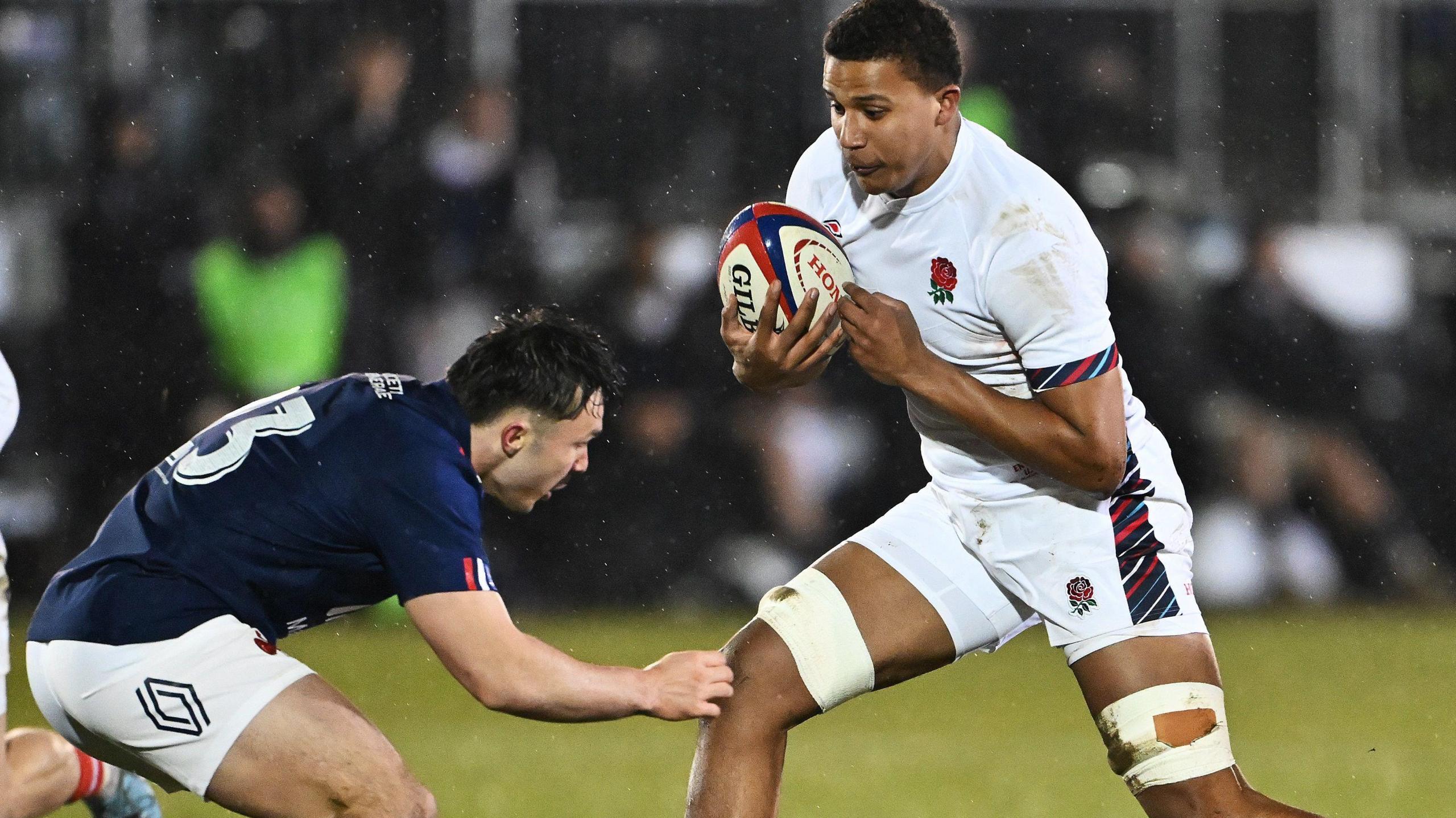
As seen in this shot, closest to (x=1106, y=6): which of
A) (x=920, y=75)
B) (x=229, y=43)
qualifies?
(x=229, y=43)

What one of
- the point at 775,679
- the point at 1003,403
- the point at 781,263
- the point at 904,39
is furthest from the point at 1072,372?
the point at 775,679

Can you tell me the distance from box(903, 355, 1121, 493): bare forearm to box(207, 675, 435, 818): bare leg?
1.41 meters

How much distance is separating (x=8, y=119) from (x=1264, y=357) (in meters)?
6.85

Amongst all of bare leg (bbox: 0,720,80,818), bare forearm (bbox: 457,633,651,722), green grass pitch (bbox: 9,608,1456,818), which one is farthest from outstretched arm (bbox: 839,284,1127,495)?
bare leg (bbox: 0,720,80,818)

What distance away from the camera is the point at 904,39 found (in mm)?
4164

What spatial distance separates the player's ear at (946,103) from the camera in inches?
166

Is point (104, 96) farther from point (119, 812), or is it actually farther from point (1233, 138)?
point (1233, 138)

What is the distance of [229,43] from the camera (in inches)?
387

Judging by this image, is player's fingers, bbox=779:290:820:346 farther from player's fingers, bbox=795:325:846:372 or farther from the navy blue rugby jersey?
the navy blue rugby jersey

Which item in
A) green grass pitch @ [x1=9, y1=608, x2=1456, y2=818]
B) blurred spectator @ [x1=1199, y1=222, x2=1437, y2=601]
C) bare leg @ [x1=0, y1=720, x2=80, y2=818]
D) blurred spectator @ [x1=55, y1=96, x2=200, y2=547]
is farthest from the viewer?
blurred spectator @ [x1=1199, y1=222, x2=1437, y2=601]

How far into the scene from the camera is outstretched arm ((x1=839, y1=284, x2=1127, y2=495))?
4117 mm

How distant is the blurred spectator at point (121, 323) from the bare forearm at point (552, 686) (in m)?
6.05

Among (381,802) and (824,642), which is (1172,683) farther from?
(381,802)

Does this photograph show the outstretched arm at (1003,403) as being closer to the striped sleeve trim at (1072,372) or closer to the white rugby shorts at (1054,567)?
the striped sleeve trim at (1072,372)
